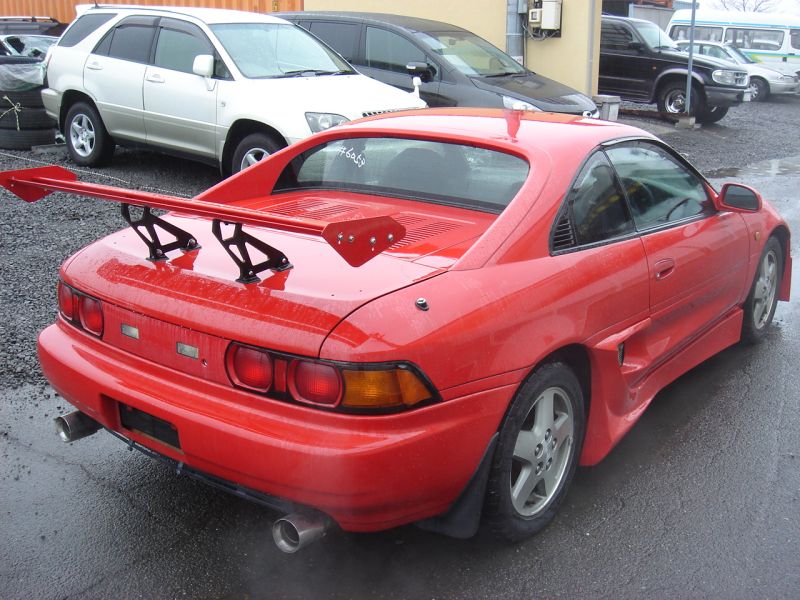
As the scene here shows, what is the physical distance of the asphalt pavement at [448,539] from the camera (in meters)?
2.98

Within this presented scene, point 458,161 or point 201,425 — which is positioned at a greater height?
point 458,161

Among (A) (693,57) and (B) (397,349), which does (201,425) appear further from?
(A) (693,57)

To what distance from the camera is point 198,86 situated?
870 centimetres

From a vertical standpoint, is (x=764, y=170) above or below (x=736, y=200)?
below

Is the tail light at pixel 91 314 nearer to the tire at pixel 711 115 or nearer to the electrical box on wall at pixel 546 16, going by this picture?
the electrical box on wall at pixel 546 16

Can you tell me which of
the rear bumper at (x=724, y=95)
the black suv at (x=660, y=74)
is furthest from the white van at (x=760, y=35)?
the rear bumper at (x=724, y=95)

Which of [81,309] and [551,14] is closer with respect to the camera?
[81,309]

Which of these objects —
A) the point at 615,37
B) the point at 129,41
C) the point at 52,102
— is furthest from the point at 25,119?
the point at 615,37

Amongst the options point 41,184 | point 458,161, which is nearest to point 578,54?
point 458,161

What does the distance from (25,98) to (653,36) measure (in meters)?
12.5

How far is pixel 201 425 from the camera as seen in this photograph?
2783 millimetres

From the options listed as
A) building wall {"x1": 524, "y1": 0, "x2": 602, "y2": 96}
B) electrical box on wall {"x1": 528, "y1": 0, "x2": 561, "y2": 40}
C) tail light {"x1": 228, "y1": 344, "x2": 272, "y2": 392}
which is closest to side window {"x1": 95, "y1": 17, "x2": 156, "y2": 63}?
tail light {"x1": 228, "y1": 344, "x2": 272, "y2": 392}

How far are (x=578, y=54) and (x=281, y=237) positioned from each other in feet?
41.5

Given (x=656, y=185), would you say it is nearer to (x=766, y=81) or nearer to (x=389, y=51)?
(x=389, y=51)
